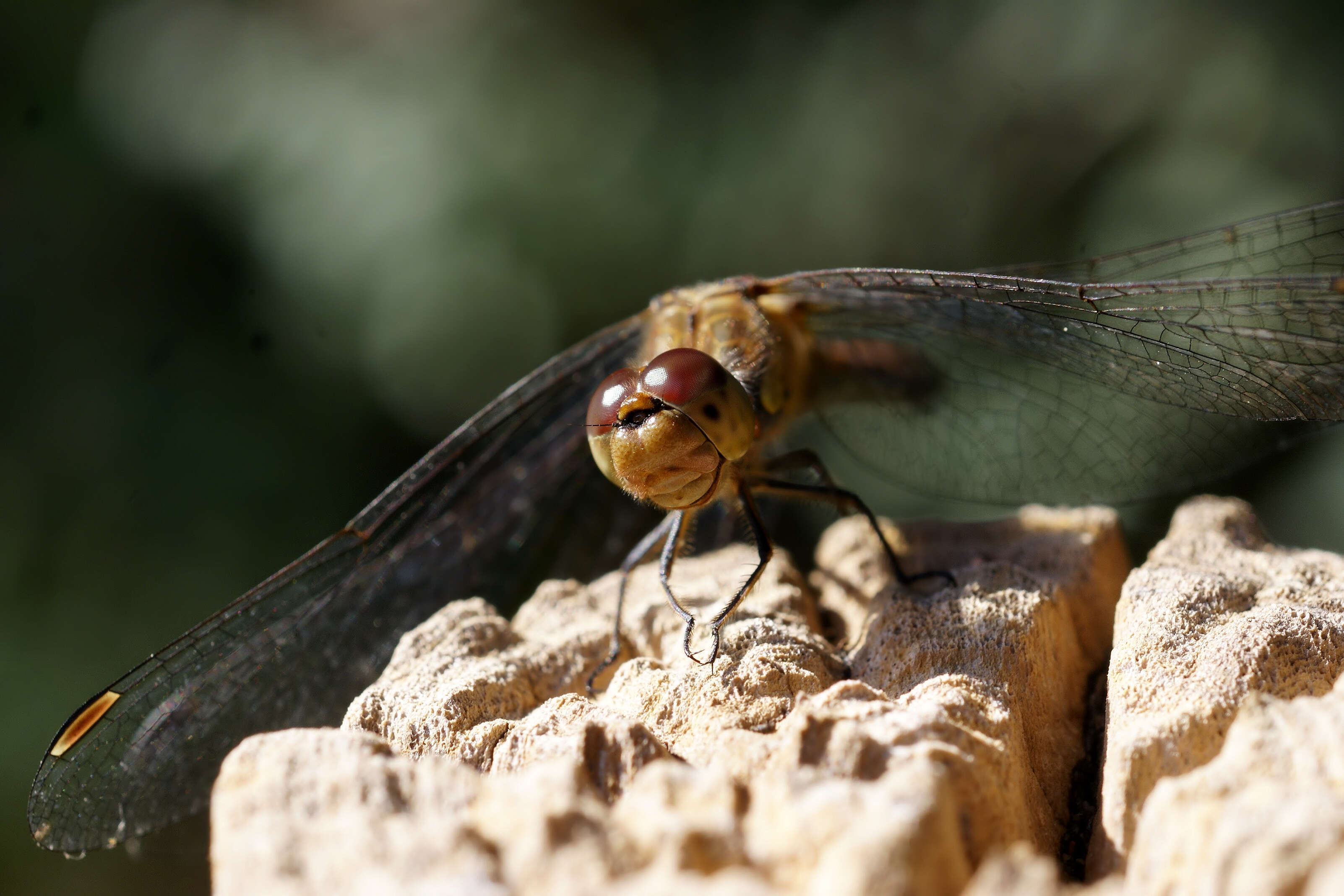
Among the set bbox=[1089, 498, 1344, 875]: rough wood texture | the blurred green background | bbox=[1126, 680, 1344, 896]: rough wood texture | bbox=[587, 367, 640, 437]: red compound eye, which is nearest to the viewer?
bbox=[1126, 680, 1344, 896]: rough wood texture

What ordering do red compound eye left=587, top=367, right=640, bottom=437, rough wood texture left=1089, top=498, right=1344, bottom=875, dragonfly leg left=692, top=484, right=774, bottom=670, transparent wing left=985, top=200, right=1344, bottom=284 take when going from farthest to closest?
1. transparent wing left=985, top=200, right=1344, bottom=284
2. red compound eye left=587, top=367, right=640, bottom=437
3. dragonfly leg left=692, top=484, right=774, bottom=670
4. rough wood texture left=1089, top=498, right=1344, bottom=875

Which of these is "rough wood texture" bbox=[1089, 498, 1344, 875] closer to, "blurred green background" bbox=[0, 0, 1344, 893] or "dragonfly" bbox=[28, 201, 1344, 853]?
"dragonfly" bbox=[28, 201, 1344, 853]

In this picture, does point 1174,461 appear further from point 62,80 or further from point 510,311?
point 62,80

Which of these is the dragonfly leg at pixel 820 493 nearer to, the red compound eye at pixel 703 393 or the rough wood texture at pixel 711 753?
the rough wood texture at pixel 711 753

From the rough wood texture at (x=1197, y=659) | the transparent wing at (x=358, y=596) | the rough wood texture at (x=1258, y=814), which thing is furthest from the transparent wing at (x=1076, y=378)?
the rough wood texture at (x=1258, y=814)

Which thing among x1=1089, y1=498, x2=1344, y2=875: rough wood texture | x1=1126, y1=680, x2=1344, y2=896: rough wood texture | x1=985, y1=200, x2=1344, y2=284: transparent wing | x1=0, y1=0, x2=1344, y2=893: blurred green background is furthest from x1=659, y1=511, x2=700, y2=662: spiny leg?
x1=0, y1=0, x2=1344, y2=893: blurred green background

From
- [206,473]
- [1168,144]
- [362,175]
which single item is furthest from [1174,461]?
[206,473]

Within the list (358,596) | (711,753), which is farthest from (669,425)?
(358,596)
